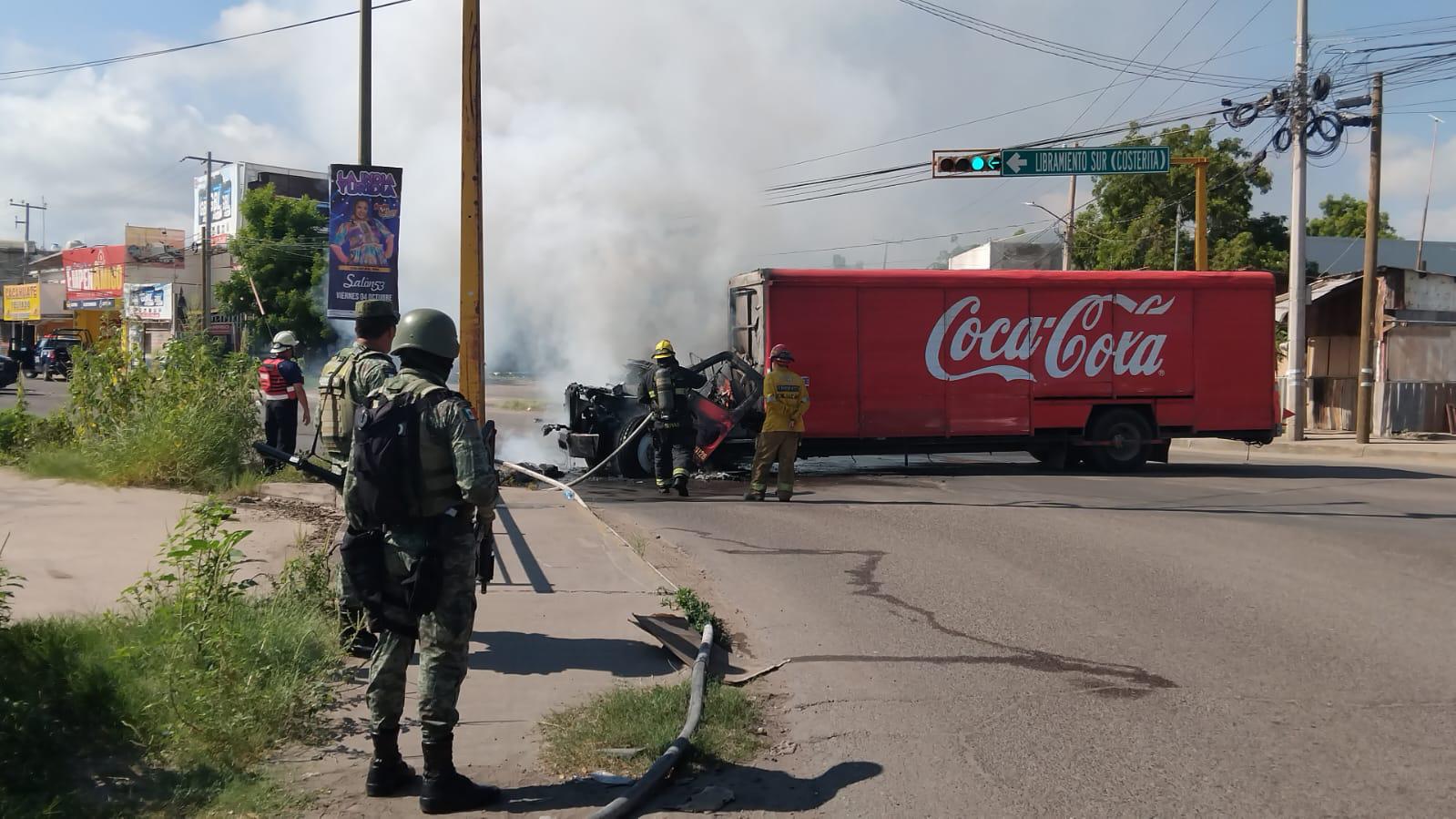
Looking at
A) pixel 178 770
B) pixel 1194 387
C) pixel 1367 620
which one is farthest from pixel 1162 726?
pixel 1194 387

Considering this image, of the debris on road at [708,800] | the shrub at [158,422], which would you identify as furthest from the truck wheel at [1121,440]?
the debris on road at [708,800]

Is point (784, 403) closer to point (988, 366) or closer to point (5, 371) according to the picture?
point (988, 366)

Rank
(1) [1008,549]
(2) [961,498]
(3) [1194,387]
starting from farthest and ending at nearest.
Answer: (3) [1194,387]
(2) [961,498]
(1) [1008,549]

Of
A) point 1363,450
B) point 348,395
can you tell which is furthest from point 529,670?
point 1363,450

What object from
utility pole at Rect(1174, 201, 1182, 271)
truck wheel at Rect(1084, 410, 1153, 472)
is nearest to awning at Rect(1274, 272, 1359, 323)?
utility pole at Rect(1174, 201, 1182, 271)

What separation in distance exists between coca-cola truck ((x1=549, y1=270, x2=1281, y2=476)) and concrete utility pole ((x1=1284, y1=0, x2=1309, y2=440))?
6944 mm

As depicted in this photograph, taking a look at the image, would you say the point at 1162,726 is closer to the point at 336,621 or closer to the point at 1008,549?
the point at 336,621

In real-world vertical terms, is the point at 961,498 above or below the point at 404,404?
below

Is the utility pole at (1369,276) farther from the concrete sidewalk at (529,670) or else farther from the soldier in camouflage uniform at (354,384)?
the soldier in camouflage uniform at (354,384)

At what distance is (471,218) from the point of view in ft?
37.3

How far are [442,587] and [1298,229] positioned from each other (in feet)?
76.5

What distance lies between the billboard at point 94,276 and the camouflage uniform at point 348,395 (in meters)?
54.7

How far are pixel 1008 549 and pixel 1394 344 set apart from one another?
21.5m

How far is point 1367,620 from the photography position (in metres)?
6.86
